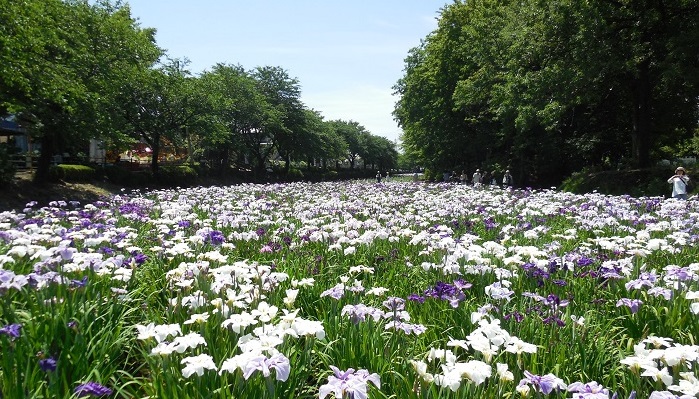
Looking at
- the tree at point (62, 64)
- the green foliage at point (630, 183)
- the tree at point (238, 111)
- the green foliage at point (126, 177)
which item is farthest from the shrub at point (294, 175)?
the green foliage at point (630, 183)

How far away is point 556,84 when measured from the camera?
20.3 metres

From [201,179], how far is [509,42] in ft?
79.8

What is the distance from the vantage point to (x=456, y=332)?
12.1 ft

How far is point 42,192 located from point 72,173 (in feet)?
15.3

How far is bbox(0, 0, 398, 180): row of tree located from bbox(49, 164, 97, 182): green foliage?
4.24 feet

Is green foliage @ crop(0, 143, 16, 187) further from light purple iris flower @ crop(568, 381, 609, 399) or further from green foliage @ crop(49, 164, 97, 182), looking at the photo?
light purple iris flower @ crop(568, 381, 609, 399)

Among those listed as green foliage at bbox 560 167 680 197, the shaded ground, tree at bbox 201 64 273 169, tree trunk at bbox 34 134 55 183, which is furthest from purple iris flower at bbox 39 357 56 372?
tree at bbox 201 64 273 169

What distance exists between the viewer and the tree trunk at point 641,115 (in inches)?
840

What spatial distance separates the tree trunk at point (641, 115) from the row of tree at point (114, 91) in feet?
77.9

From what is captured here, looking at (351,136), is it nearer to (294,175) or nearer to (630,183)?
(294,175)

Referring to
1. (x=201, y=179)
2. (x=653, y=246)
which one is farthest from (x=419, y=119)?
(x=653, y=246)

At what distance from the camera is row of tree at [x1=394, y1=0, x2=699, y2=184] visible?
18906 mm

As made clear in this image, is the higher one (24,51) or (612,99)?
(612,99)

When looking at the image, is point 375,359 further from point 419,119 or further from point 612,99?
point 419,119
